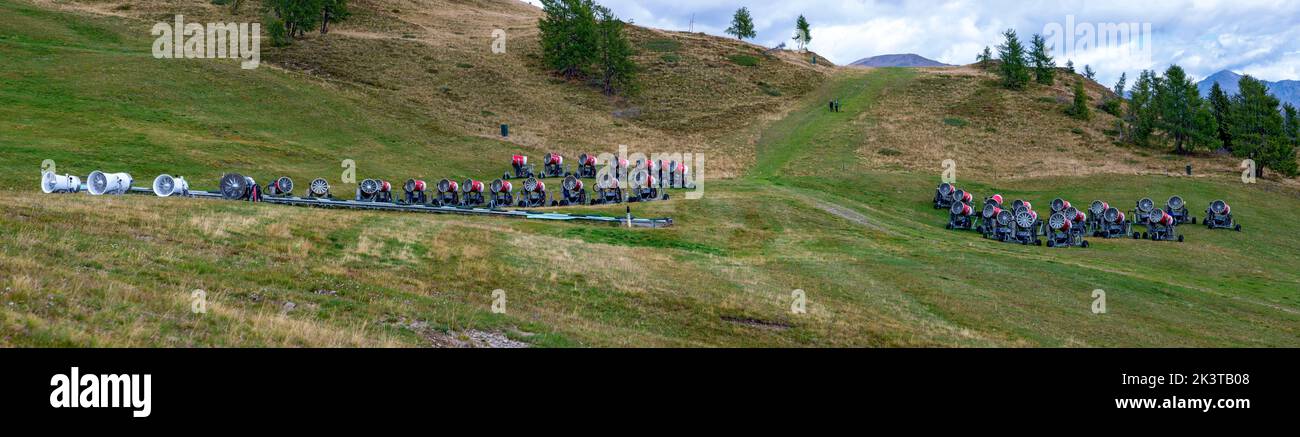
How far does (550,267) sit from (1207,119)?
94.3 meters

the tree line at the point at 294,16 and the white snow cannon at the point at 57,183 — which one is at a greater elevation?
the tree line at the point at 294,16

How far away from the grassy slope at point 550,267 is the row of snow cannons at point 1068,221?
2277mm

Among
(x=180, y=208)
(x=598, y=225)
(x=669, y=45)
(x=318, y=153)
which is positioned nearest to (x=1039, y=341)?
(x=598, y=225)

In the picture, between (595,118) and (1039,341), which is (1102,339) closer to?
(1039,341)

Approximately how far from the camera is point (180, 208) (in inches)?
1158

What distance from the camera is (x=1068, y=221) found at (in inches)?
1756

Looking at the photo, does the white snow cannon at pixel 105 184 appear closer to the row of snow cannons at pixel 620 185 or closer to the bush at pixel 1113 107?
the row of snow cannons at pixel 620 185

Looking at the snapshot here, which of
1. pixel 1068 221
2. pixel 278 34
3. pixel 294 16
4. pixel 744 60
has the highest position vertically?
pixel 744 60

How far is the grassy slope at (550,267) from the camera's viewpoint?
16203 millimetres

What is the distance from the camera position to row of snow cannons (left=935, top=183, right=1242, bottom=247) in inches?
1806

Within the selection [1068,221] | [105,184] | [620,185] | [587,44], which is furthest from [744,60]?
[105,184]

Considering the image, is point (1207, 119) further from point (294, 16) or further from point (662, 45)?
point (294, 16)

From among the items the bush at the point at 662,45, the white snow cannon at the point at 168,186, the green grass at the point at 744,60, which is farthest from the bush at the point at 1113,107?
the white snow cannon at the point at 168,186

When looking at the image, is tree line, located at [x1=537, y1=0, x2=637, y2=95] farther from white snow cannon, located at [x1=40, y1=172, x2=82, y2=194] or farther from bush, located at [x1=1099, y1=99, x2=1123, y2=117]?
white snow cannon, located at [x1=40, y1=172, x2=82, y2=194]
